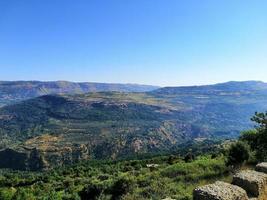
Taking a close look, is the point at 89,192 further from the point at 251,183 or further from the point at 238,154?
the point at 251,183

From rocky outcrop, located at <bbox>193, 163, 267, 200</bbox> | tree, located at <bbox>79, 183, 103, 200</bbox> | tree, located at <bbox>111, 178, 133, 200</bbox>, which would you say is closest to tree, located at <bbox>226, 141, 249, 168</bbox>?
tree, located at <bbox>111, 178, 133, 200</bbox>

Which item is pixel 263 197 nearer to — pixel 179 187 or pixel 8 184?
pixel 179 187

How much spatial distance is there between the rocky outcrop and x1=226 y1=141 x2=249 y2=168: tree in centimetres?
1189

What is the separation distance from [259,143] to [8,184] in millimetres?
88974

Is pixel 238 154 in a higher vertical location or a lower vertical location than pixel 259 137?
lower

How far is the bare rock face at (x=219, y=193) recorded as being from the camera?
36.3 feet

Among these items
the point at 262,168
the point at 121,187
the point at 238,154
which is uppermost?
the point at 262,168

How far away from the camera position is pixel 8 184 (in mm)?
105812

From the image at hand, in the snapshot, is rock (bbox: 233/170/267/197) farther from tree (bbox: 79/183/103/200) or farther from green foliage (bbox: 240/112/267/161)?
tree (bbox: 79/183/103/200)

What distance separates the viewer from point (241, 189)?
40.3 ft

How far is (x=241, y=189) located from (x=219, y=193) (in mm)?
1464

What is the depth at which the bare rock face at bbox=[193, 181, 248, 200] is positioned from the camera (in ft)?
36.3

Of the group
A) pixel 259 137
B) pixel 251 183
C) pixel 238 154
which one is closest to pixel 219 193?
pixel 251 183

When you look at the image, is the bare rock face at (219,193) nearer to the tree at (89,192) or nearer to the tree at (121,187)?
the tree at (121,187)
